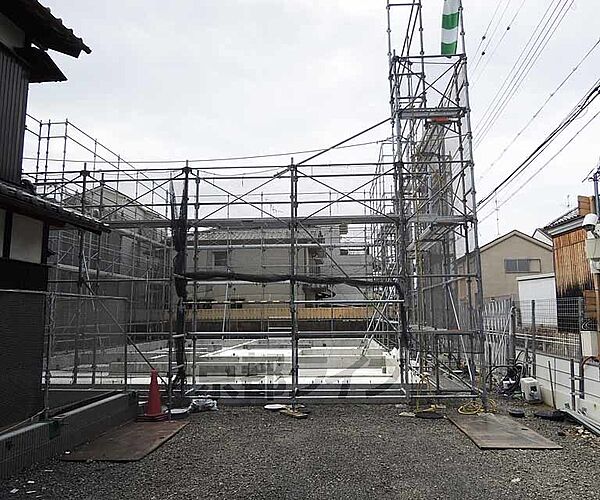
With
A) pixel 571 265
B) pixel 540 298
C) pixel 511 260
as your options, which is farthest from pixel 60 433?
pixel 511 260

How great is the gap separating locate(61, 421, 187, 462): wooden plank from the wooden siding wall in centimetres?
1009

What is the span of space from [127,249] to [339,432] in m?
10.9

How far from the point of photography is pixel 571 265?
13180 mm

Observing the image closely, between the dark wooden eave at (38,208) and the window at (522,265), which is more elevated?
the window at (522,265)

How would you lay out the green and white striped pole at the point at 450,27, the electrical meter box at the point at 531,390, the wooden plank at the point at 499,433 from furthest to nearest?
the green and white striped pole at the point at 450,27 < the electrical meter box at the point at 531,390 < the wooden plank at the point at 499,433

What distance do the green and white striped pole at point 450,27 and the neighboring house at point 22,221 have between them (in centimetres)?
682

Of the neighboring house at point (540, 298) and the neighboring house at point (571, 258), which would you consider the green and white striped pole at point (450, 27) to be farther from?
the neighboring house at point (540, 298)

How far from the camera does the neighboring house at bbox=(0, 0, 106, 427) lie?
18.8 ft

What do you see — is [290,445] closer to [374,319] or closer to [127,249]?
[374,319]

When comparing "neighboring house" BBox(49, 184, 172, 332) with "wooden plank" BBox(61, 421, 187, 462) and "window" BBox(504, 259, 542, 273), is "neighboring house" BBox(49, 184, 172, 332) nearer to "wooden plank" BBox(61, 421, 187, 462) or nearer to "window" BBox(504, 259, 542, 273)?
"wooden plank" BBox(61, 421, 187, 462)

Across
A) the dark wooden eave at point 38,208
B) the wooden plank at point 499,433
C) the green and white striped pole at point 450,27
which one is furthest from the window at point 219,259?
the wooden plank at point 499,433

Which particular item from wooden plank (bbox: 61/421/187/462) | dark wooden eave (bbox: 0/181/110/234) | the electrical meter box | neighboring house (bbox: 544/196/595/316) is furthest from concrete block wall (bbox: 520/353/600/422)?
dark wooden eave (bbox: 0/181/110/234)

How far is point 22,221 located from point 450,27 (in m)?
8.61

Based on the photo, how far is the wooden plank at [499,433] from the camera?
6.18 meters
